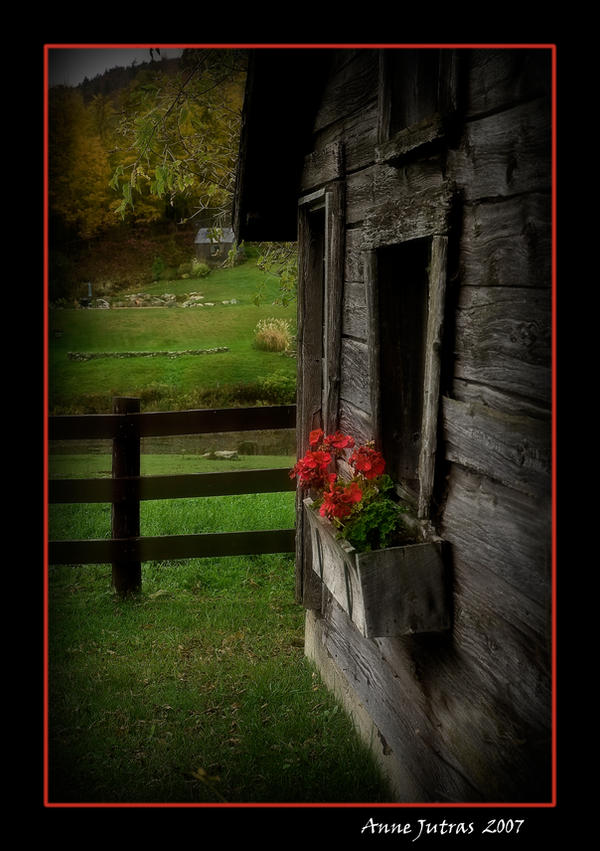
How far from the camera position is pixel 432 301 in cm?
261

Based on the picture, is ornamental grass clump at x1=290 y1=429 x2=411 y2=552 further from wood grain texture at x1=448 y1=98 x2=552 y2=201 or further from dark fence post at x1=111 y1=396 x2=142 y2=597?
dark fence post at x1=111 y1=396 x2=142 y2=597

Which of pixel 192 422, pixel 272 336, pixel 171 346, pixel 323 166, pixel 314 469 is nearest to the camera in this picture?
pixel 314 469

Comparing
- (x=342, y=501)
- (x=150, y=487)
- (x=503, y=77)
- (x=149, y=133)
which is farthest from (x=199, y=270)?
(x=503, y=77)

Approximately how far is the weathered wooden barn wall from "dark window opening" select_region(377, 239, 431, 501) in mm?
256

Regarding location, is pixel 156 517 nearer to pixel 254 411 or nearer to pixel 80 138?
pixel 254 411

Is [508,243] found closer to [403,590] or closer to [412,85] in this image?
[412,85]

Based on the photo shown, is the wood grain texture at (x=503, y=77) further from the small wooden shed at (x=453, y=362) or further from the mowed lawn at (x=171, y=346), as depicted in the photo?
the mowed lawn at (x=171, y=346)

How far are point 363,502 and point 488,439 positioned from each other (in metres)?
0.92

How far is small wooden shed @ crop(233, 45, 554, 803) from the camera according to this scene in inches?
81.9

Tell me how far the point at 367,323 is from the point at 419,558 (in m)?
1.31

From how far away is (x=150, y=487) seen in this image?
612 centimetres

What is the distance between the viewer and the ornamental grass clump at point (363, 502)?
2.93 meters

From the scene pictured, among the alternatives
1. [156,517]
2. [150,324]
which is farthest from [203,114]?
[150,324]

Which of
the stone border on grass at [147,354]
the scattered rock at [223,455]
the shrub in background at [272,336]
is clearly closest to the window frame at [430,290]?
the scattered rock at [223,455]
